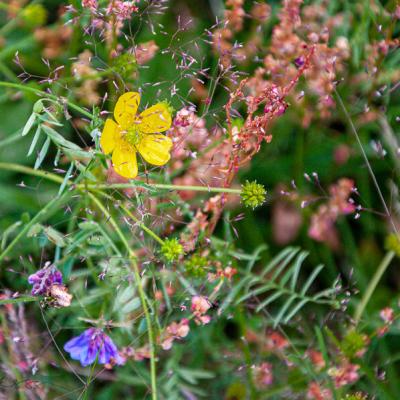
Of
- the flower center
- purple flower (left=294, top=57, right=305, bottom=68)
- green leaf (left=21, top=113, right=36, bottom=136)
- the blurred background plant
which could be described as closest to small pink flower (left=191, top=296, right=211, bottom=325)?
the blurred background plant

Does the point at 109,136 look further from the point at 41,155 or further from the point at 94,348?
the point at 94,348

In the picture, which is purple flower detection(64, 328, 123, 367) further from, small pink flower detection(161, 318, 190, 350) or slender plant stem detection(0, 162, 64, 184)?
slender plant stem detection(0, 162, 64, 184)

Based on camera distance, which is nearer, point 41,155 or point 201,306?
point 41,155

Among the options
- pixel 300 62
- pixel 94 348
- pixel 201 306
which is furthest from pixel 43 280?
pixel 300 62

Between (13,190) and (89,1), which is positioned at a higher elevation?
(89,1)

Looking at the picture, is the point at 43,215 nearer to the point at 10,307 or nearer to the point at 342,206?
the point at 10,307

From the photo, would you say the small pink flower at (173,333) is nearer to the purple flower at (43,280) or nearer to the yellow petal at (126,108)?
the purple flower at (43,280)

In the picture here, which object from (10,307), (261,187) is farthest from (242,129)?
(10,307)
